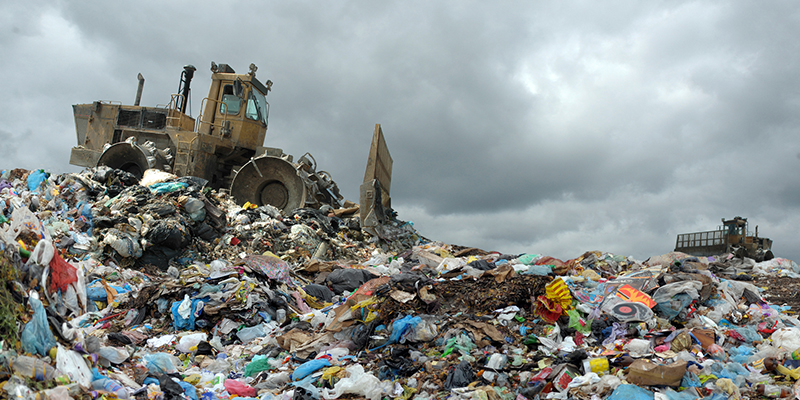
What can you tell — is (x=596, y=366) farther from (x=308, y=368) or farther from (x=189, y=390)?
(x=189, y=390)

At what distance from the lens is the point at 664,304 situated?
4.75 metres

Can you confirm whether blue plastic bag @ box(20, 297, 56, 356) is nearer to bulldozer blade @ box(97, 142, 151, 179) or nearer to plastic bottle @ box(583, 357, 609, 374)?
plastic bottle @ box(583, 357, 609, 374)

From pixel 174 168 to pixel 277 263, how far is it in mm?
5444

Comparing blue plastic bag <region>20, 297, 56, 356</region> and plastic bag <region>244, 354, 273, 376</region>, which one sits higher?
blue plastic bag <region>20, 297, 56, 356</region>

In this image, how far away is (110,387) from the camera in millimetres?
3033

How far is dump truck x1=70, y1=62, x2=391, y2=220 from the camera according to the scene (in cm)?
1024

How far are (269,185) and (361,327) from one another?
6.35 m

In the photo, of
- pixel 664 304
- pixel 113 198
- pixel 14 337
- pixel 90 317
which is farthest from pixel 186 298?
pixel 664 304

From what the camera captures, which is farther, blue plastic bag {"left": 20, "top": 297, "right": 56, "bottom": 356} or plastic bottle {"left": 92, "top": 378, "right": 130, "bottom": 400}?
plastic bottle {"left": 92, "top": 378, "right": 130, "bottom": 400}

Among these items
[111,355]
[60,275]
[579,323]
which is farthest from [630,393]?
[60,275]

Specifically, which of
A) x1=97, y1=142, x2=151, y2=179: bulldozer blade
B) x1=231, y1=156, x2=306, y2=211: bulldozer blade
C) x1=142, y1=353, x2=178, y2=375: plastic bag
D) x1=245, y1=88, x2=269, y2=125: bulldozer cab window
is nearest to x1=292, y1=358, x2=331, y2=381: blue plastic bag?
x1=142, y1=353, x2=178, y2=375: plastic bag

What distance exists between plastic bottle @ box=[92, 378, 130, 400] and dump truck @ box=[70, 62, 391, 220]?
649 centimetres

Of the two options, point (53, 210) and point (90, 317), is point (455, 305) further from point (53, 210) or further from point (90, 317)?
point (53, 210)

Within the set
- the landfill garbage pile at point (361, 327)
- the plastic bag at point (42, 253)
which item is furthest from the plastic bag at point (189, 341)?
the plastic bag at point (42, 253)
